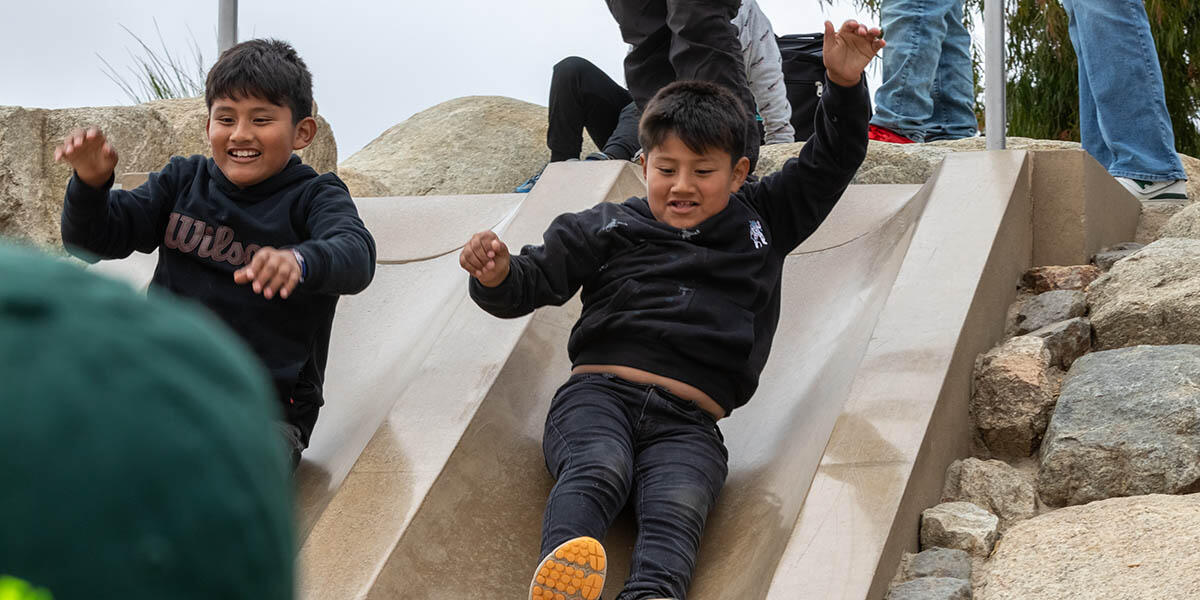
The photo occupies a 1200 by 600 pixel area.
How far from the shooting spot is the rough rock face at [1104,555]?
1.94 meters

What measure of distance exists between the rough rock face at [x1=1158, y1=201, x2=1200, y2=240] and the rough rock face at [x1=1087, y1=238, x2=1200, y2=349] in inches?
12.5

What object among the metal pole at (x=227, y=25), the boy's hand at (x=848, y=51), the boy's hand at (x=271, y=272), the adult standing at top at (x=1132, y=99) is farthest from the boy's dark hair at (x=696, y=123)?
the metal pole at (x=227, y=25)

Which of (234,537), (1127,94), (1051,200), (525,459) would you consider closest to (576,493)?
(525,459)

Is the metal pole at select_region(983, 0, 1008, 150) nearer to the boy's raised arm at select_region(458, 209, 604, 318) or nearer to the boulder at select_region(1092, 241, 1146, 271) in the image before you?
the boulder at select_region(1092, 241, 1146, 271)

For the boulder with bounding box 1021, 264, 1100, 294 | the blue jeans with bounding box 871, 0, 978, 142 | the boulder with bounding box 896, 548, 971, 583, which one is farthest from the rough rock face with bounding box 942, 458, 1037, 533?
the blue jeans with bounding box 871, 0, 978, 142

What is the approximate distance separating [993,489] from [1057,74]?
7.38 m

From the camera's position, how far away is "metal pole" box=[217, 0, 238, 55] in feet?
14.1

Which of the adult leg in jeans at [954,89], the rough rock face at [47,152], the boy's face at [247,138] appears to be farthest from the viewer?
the adult leg in jeans at [954,89]

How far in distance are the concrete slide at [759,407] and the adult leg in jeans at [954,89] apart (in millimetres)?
1774

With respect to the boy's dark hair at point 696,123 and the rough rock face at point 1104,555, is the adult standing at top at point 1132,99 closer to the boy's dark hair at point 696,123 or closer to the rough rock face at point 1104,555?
the boy's dark hair at point 696,123

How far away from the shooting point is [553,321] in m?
3.05

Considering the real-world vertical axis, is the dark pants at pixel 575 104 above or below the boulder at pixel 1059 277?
below

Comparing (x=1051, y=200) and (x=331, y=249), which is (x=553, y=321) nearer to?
(x=331, y=249)

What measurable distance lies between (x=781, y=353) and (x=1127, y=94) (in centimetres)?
149
